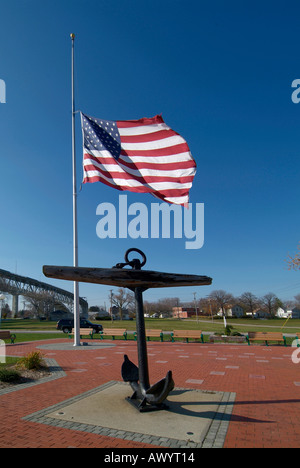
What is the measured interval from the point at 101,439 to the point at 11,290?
88193mm

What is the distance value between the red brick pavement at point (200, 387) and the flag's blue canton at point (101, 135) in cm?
722

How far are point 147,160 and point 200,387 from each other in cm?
688

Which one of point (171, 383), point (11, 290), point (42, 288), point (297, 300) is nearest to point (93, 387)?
point (171, 383)

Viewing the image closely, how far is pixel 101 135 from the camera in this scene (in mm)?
10734

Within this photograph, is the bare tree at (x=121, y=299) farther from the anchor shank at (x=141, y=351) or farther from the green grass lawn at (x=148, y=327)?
the anchor shank at (x=141, y=351)

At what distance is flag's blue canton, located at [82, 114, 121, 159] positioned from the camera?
1026 centimetres

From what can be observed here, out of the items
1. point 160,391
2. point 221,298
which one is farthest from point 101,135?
point 221,298

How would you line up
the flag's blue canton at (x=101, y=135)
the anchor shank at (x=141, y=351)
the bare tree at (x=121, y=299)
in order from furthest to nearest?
the bare tree at (x=121, y=299) → the flag's blue canton at (x=101, y=135) → the anchor shank at (x=141, y=351)

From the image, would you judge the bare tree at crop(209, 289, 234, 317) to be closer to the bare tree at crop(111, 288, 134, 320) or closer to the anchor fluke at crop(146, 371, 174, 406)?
the bare tree at crop(111, 288, 134, 320)

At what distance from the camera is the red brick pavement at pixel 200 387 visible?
14.7 feet

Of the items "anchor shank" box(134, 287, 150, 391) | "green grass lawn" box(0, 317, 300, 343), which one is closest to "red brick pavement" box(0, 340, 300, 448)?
"anchor shank" box(134, 287, 150, 391)

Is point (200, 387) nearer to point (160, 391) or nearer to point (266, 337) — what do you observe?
point (160, 391)

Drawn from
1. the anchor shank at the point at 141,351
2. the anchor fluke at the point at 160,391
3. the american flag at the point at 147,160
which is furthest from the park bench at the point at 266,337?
the anchor fluke at the point at 160,391

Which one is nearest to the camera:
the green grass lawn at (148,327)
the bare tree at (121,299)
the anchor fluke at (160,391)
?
the anchor fluke at (160,391)
